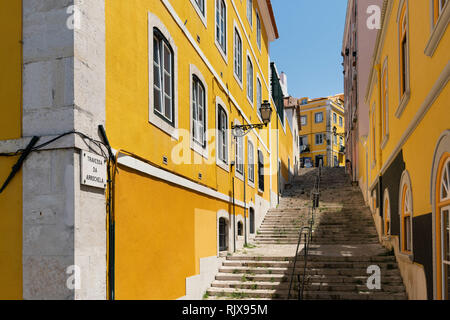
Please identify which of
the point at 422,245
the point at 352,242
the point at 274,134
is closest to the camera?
the point at 422,245

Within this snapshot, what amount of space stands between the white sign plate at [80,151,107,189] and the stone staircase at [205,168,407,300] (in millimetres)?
5406

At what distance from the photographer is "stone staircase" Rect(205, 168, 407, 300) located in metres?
9.73

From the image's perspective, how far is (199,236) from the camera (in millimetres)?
9414

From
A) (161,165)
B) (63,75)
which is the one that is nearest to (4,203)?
(63,75)

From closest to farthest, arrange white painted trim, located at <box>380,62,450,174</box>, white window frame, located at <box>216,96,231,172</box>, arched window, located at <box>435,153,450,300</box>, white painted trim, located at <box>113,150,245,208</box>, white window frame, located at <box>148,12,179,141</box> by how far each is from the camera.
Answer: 1. white painted trim, located at <box>380,62,450,174</box>
2. arched window, located at <box>435,153,450,300</box>
3. white painted trim, located at <box>113,150,245,208</box>
4. white window frame, located at <box>148,12,179,141</box>
5. white window frame, located at <box>216,96,231,172</box>

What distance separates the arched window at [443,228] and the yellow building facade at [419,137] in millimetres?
12

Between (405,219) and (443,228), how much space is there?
12.4 feet

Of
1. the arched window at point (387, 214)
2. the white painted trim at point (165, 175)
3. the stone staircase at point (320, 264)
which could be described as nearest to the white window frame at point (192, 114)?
the white painted trim at point (165, 175)

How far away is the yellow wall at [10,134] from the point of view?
486cm

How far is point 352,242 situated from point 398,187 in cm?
521

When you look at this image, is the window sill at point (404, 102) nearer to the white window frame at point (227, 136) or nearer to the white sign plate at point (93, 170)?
the white window frame at point (227, 136)

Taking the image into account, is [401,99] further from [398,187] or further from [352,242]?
[352,242]

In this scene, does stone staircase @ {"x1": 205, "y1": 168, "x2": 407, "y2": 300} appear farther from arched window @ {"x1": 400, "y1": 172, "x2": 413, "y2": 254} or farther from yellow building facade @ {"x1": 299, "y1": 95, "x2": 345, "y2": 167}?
yellow building facade @ {"x1": 299, "y1": 95, "x2": 345, "y2": 167}

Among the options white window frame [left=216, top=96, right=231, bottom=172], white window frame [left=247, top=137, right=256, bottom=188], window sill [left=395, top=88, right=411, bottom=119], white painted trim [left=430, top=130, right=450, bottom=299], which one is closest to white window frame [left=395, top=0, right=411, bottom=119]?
window sill [left=395, top=88, right=411, bottom=119]
